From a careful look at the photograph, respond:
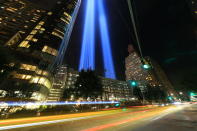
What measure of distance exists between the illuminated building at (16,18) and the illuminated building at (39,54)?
225 cm

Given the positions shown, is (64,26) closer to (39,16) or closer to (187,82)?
(39,16)

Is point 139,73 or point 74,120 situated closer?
point 74,120

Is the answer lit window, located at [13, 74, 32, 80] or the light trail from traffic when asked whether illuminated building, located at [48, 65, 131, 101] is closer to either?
lit window, located at [13, 74, 32, 80]

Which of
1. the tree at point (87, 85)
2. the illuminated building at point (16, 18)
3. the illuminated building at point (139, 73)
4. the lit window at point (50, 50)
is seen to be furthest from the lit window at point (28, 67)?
the illuminated building at point (139, 73)

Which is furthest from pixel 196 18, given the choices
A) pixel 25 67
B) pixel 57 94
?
pixel 57 94

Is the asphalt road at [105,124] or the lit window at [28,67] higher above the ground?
the lit window at [28,67]

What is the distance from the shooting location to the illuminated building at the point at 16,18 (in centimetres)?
3519

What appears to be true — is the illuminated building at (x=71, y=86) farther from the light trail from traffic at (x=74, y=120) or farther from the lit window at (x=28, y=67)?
the light trail from traffic at (x=74, y=120)

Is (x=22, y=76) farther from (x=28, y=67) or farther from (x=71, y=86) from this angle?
(x=71, y=86)

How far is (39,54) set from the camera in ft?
118

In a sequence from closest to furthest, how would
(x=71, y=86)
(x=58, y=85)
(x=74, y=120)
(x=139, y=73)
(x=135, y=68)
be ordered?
(x=74, y=120)
(x=71, y=86)
(x=58, y=85)
(x=139, y=73)
(x=135, y=68)

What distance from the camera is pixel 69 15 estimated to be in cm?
5975

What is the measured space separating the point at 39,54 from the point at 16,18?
75.0 feet

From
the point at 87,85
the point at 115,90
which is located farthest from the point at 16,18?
the point at 115,90
